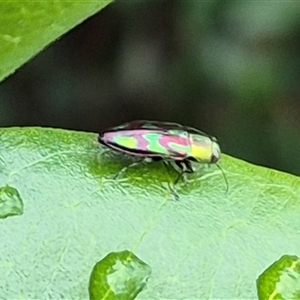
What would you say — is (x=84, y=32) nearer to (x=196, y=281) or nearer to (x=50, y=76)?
(x=50, y=76)

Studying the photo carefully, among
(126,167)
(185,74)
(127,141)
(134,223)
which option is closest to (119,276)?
(134,223)

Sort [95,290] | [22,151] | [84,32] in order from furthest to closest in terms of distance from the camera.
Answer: [84,32], [22,151], [95,290]

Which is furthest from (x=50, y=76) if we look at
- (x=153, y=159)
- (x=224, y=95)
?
(x=153, y=159)

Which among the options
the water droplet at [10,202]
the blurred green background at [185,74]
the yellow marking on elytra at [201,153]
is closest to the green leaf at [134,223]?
the water droplet at [10,202]

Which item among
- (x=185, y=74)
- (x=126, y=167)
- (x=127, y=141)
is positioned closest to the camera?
(x=126, y=167)

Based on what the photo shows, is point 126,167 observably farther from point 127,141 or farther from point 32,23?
point 32,23

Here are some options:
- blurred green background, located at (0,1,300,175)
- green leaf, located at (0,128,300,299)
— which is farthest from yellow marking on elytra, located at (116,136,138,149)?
blurred green background, located at (0,1,300,175)
